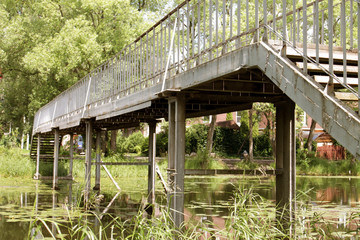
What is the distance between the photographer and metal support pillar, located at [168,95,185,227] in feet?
31.3

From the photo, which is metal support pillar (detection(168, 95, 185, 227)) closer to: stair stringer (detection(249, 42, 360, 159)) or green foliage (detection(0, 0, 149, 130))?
stair stringer (detection(249, 42, 360, 159))

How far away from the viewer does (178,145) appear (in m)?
9.80

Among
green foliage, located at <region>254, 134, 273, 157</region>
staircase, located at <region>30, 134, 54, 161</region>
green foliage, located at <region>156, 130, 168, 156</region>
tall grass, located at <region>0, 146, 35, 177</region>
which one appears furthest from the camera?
green foliage, located at <region>254, 134, 273, 157</region>

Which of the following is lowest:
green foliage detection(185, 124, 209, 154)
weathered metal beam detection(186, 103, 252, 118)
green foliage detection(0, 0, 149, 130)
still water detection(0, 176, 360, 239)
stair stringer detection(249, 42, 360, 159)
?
still water detection(0, 176, 360, 239)

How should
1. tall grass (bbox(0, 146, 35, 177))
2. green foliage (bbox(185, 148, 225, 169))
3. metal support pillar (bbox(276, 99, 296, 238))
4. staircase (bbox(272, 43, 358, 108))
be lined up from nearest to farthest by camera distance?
1. staircase (bbox(272, 43, 358, 108))
2. metal support pillar (bbox(276, 99, 296, 238))
3. tall grass (bbox(0, 146, 35, 177))
4. green foliage (bbox(185, 148, 225, 169))

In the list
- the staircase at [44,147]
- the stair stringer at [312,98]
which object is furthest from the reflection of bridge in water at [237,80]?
the staircase at [44,147]

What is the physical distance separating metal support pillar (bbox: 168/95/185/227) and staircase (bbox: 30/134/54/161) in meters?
19.7

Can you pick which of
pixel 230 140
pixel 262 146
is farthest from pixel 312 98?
pixel 230 140

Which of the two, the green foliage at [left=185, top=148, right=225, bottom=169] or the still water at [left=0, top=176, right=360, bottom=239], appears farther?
the green foliage at [left=185, top=148, right=225, bottom=169]

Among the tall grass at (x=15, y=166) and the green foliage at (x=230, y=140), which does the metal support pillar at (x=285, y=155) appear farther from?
the green foliage at (x=230, y=140)

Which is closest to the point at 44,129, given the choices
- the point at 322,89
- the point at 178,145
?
the point at 178,145

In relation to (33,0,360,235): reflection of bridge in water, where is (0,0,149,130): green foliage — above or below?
above

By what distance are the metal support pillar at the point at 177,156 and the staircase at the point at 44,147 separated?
64.6 ft

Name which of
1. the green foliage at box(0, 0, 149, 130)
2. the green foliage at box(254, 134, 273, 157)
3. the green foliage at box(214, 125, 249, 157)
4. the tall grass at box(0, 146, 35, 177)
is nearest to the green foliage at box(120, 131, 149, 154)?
the green foliage at box(214, 125, 249, 157)
